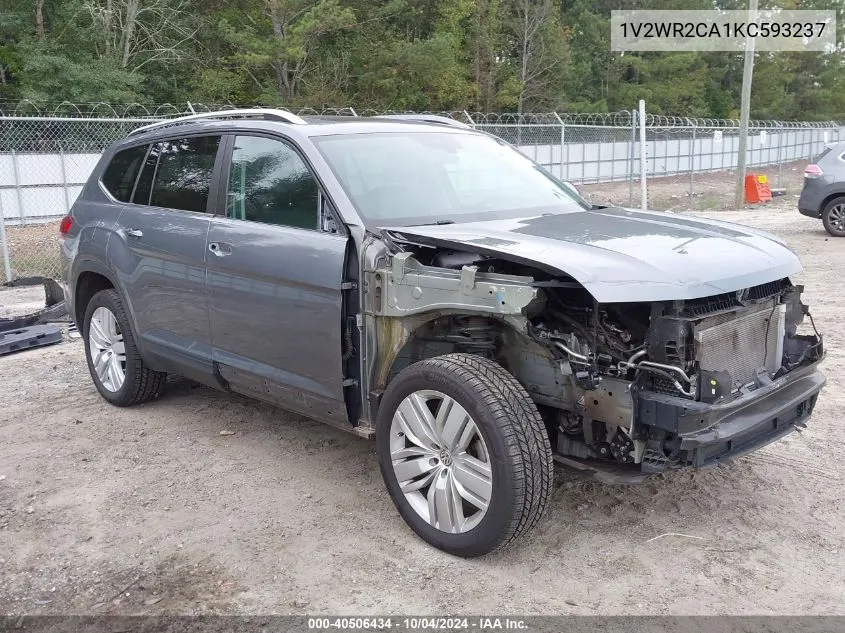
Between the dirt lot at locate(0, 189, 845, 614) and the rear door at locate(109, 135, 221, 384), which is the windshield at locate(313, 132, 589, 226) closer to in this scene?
the rear door at locate(109, 135, 221, 384)

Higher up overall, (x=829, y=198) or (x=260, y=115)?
(x=260, y=115)

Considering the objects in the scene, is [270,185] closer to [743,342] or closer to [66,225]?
[66,225]

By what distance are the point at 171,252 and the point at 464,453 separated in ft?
7.57

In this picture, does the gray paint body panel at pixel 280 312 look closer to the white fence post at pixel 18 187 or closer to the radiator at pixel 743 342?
the radiator at pixel 743 342

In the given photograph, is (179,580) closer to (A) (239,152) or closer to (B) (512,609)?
(B) (512,609)

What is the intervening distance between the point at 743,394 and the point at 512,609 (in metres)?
→ 1.32

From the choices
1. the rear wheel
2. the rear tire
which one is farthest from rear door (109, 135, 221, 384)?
the rear wheel

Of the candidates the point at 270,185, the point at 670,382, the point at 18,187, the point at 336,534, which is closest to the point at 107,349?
the point at 270,185

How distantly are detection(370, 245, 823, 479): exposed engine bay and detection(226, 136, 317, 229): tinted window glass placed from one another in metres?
0.74

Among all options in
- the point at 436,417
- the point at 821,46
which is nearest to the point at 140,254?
the point at 436,417

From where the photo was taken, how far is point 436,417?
11.4 ft

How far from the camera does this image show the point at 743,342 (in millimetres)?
3516

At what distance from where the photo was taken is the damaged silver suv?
10.5 ft

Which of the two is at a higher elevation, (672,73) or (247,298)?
(672,73)
